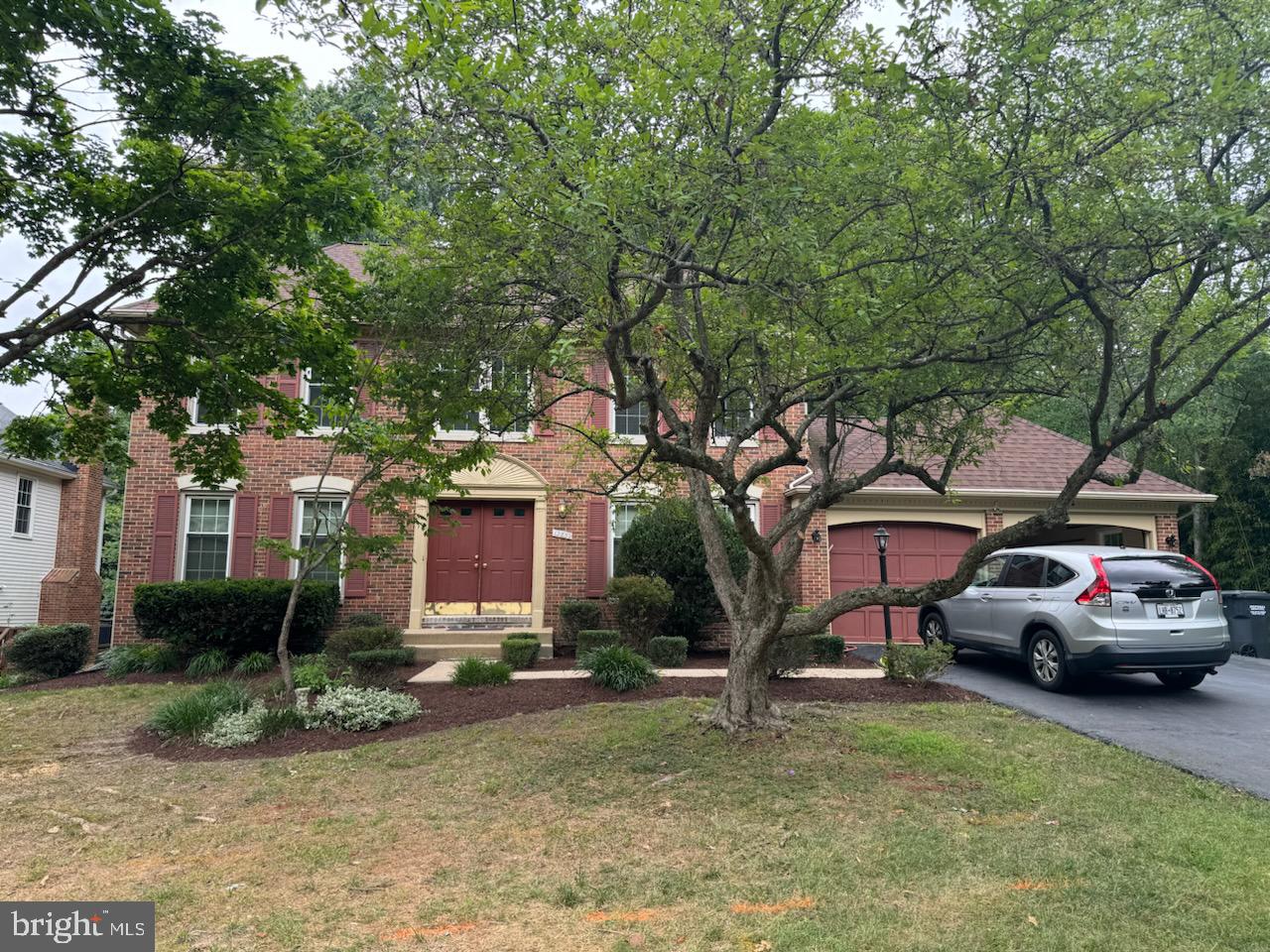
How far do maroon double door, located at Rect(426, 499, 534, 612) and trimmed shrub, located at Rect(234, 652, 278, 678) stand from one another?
2867mm

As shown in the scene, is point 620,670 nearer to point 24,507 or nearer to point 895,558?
point 895,558

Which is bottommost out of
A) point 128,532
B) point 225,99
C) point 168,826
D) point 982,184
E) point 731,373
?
point 168,826

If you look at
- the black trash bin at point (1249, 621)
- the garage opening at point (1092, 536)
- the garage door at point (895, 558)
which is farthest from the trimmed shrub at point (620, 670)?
the black trash bin at point (1249, 621)

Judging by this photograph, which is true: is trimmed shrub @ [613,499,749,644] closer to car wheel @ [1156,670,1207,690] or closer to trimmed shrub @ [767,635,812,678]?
trimmed shrub @ [767,635,812,678]

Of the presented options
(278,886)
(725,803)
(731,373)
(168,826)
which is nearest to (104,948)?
(278,886)

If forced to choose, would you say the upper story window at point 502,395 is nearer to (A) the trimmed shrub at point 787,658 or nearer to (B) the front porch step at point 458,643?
(A) the trimmed shrub at point 787,658

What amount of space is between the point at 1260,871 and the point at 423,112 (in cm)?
657

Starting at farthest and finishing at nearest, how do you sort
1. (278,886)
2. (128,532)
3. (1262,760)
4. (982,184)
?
(128,532), (1262,760), (982,184), (278,886)

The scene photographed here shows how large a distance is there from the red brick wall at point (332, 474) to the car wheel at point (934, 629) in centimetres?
258

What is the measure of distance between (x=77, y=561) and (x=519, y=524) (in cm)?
1087

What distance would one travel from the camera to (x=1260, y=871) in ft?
13.2

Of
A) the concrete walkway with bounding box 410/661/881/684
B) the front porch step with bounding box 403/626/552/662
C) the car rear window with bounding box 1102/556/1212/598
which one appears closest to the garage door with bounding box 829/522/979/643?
the concrete walkway with bounding box 410/661/881/684

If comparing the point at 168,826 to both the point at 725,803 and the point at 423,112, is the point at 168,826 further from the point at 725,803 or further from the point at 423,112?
the point at 423,112

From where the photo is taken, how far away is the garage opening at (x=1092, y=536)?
1470cm
